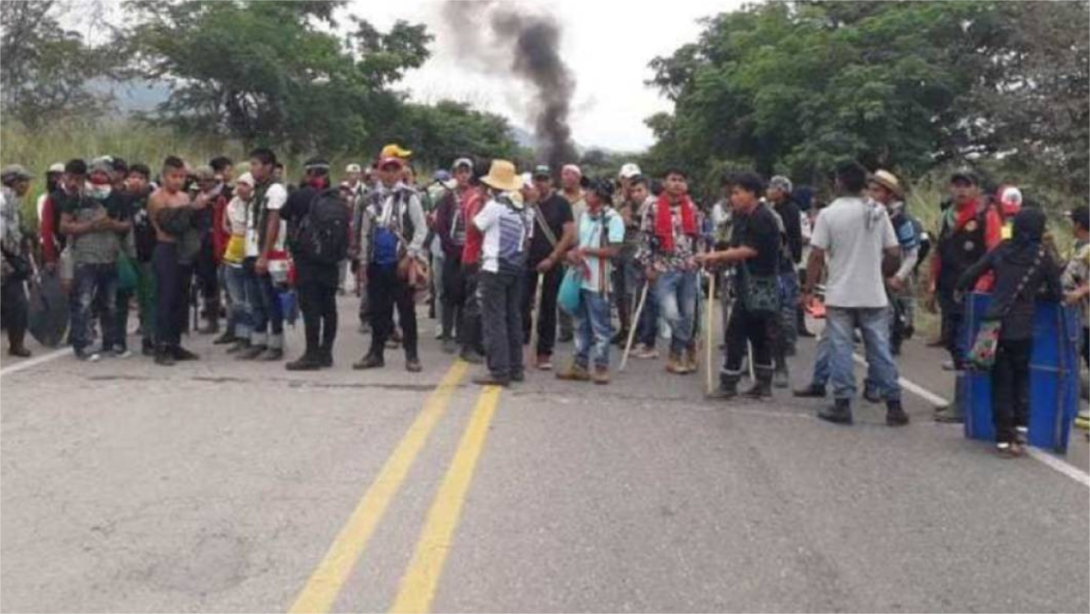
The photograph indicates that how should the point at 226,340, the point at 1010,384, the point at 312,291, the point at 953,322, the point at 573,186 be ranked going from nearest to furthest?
the point at 1010,384 → the point at 953,322 → the point at 312,291 → the point at 226,340 → the point at 573,186

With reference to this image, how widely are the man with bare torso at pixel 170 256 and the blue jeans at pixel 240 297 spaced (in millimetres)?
476

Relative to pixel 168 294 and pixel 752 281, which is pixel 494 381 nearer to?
pixel 752 281

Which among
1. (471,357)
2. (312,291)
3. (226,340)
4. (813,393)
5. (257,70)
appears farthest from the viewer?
(257,70)

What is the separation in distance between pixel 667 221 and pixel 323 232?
3.20m

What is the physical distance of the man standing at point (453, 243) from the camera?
36.7 feet

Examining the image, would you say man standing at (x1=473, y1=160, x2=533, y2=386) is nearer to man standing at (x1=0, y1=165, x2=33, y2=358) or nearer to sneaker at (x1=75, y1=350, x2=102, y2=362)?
sneaker at (x1=75, y1=350, x2=102, y2=362)

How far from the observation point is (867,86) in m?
23.3

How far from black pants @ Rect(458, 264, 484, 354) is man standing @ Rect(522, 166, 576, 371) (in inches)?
20.6

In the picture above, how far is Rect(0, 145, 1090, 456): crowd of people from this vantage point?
8.55 metres

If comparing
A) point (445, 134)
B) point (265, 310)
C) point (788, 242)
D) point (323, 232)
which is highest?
point (445, 134)

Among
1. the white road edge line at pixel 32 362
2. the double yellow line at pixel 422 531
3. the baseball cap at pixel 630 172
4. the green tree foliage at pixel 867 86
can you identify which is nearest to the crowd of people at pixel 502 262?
the white road edge line at pixel 32 362

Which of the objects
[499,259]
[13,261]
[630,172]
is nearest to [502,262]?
[499,259]

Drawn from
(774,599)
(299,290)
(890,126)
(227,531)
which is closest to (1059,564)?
(774,599)

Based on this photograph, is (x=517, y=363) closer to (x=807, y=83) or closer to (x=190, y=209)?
(x=190, y=209)
